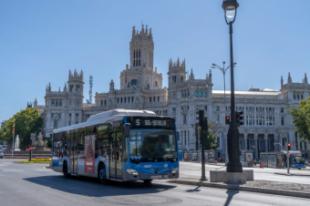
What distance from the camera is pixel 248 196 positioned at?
14148 millimetres

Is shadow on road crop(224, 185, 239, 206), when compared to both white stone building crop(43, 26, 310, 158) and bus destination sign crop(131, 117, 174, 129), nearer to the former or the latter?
bus destination sign crop(131, 117, 174, 129)

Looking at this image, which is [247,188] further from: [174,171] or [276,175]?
[276,175]

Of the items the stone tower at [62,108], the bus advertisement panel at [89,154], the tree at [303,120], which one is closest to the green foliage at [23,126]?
the stone tower at [62,108]

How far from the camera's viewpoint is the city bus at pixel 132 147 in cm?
1695

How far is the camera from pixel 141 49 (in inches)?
4321

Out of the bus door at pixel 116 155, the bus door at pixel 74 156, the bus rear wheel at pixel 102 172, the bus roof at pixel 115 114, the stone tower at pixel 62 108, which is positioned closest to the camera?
the bus door at pixel 116 155

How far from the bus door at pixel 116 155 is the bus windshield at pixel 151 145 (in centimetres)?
57

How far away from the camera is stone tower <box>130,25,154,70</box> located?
109 m

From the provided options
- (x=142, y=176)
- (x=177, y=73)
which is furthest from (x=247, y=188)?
(x=177, y=73)

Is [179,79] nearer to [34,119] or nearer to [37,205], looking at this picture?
[34,119]

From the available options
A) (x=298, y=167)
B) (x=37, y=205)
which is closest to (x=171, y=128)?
(x=37, y=205)

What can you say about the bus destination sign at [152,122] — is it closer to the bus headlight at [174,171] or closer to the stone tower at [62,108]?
the bus headlight at [174,171]

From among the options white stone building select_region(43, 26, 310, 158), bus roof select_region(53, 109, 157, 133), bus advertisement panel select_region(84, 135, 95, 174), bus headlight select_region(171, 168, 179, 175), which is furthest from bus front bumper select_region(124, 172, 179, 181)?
white stone building select_region(43, 26, 310, 158)

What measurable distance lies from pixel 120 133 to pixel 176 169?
9.85ft
